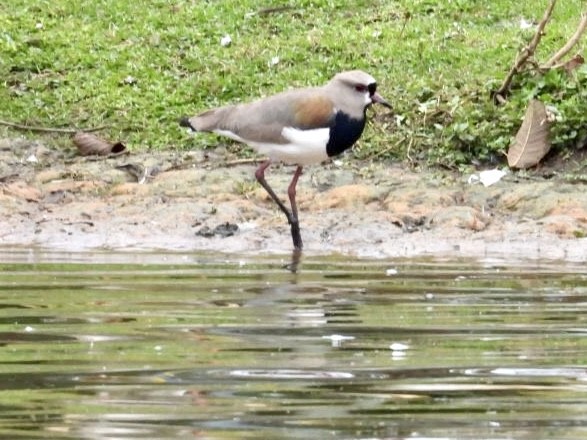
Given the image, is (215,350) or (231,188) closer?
(215,350)

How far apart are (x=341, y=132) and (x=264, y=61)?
3573 millimetres

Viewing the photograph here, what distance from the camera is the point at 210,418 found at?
395cm

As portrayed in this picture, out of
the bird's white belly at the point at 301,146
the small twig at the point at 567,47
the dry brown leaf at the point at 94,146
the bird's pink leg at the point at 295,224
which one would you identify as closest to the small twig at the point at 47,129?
the dry brown leaf at the point at 94,146

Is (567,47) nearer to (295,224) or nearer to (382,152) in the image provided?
(382,152)

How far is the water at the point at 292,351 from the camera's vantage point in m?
3.92

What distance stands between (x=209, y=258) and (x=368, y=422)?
Answer: 482 centimetres

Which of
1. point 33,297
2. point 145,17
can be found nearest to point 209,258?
point 33,297

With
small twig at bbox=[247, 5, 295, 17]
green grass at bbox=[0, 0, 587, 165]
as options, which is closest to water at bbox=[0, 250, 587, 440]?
green grass at bbox=[0, 0, 587, 165]

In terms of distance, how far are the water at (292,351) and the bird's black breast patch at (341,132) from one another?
1598mm

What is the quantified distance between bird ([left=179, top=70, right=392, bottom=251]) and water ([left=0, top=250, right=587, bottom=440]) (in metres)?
1.59

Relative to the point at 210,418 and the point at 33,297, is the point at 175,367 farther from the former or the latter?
the point at 33,297

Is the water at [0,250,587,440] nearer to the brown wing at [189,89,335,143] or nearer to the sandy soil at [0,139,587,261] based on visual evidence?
the sandy soil at [0,139,587,261]

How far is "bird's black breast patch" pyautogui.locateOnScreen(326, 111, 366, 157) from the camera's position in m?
9.61

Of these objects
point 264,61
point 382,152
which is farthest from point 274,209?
point 264,61
